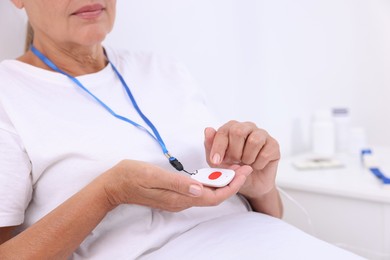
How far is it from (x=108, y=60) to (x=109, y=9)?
139 mm

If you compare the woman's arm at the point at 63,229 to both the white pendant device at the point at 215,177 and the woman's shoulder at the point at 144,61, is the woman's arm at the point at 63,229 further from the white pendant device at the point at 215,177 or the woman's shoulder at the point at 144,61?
the woman's shoulder at the point at 144,61

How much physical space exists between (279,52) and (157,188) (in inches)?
44.9

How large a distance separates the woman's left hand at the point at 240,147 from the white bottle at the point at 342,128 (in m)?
1.00

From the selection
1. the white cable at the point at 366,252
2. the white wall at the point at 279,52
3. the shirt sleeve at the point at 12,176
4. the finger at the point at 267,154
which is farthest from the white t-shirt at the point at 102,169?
the white cable at the point at 366,252

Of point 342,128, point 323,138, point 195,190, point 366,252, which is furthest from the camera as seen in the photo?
point 342,128

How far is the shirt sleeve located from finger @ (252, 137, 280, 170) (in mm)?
417

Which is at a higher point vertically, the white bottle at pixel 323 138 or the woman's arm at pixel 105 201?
the woman's arm at pixel 105 201

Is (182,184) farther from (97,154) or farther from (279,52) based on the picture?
(279,52)

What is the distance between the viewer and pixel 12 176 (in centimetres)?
72

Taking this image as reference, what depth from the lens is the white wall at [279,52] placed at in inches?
50.6

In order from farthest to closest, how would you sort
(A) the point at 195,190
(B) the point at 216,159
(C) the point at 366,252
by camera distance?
(C) the point at 366,252
(B) the point at 216,159
(A) the point at 195,190

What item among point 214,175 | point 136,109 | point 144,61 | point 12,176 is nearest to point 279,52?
point 144,61

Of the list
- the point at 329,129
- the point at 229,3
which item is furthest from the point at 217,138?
the point at 329,129

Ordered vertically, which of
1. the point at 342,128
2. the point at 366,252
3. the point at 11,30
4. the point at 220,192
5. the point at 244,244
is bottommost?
the point at 366,252
